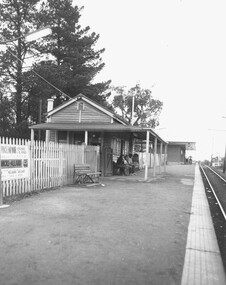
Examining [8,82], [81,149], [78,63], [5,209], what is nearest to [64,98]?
[78,63]

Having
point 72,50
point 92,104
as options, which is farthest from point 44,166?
point 72,50

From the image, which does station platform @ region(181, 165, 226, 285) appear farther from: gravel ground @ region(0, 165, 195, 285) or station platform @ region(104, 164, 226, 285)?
gravel ground @ region(0, 165, 195, 285)

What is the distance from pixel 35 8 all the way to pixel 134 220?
103ft

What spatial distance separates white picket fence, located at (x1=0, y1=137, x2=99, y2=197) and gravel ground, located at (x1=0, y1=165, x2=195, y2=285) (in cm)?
121

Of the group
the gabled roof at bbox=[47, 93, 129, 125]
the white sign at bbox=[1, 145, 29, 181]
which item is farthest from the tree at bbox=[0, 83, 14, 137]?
the white sign at bbox=[1, 145, 29, 181]

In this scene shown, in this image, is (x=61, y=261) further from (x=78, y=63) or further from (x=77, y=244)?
(x=78, y=63)

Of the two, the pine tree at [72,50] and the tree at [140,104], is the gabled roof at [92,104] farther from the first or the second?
the tree at [140,104]

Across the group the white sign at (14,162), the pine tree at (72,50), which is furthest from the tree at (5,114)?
the white sign at (14,162)

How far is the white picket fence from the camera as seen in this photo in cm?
1003

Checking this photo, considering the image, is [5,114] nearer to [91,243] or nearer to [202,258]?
[91,243]

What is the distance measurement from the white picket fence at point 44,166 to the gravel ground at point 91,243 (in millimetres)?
1211

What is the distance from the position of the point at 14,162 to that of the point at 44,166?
6.55 ft

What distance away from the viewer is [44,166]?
38.4 feet

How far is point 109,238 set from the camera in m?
5.68
